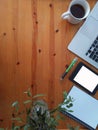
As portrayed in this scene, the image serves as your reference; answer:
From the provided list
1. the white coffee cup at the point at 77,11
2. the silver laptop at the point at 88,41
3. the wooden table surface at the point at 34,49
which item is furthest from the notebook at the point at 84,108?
the white coffee cup at the point at 77,11

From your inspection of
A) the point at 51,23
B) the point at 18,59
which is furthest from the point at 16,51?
the point at 51,23

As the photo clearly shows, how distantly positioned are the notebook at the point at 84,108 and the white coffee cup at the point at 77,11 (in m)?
0.26

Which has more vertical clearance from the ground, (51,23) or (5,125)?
(51,23)

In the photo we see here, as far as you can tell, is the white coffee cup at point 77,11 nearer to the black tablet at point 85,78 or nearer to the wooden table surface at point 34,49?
the wooden table surface at point 34,49

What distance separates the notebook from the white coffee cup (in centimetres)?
26

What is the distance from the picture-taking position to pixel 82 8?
3.86 feet

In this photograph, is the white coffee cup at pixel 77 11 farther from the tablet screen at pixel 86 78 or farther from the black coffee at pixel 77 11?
the tablet screen at pixel 86 78

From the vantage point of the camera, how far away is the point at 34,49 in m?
1.19

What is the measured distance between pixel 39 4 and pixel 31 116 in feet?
1.56

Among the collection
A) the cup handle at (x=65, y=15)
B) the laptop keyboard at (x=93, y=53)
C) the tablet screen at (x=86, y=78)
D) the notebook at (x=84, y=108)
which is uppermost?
the cup handle at (x=65, y=15)

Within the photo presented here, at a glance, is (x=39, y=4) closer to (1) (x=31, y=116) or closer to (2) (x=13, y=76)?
(2) (x=13, y=76)

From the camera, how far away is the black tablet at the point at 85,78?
119 centimetres

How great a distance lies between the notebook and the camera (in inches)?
46.3

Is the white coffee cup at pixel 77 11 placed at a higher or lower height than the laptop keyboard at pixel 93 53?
higher
